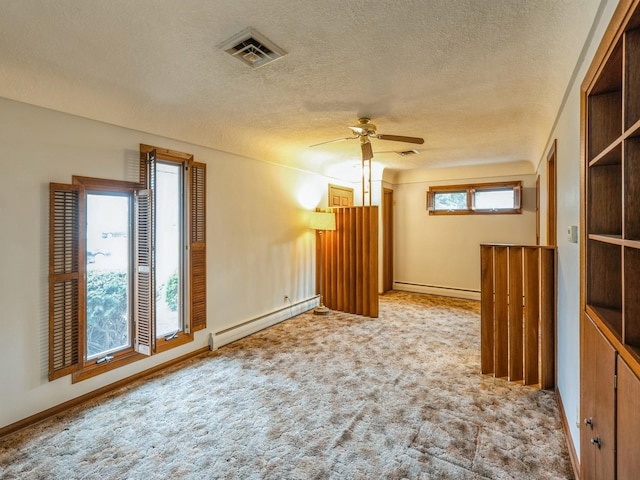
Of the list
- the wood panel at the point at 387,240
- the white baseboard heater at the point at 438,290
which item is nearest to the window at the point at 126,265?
the wood panel at the point at 387,240

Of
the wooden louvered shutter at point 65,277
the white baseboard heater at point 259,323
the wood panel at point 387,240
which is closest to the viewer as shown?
the wooden louvered shutter at point 65,277

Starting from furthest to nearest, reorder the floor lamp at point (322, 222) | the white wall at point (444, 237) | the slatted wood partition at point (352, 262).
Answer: the white wall at point (444, 237)
the floor lamp at point (322, 222)
the slatted wood partition at point (352, 262)

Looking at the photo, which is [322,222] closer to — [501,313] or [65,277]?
[501,313]

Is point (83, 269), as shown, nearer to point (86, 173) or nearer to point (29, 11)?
point (86, 173)

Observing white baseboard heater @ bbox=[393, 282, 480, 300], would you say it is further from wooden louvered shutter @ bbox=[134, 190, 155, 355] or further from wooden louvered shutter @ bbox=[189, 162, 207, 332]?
wooden louvered shutter @ bbox=[134, 190, 155, 355]

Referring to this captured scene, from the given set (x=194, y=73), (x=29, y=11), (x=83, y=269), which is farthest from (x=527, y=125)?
(x=83, y=269)

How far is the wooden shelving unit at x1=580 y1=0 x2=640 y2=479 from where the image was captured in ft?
3.45

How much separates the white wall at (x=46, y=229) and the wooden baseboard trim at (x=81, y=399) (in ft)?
0.12

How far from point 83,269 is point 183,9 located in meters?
2.16

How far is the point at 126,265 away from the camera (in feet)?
10.00

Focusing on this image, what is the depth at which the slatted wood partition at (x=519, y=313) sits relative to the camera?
2.79 metres

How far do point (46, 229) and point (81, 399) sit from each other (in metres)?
1.42

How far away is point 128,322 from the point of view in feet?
10.1

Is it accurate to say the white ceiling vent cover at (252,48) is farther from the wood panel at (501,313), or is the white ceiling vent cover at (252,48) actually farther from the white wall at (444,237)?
the white wall at (444,237)
